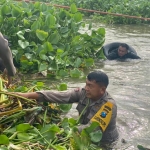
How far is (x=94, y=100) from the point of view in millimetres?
3947

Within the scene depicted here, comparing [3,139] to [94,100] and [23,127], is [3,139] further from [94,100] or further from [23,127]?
[94,100]

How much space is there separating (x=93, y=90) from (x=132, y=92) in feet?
7.70

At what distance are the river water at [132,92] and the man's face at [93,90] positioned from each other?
648mm

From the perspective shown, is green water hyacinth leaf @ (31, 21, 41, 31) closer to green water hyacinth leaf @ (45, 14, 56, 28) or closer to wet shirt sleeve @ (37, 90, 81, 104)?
green water hyacinth leaf @ (45, 14, 56, 28)

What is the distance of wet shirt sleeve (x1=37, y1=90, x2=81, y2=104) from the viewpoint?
147 inches

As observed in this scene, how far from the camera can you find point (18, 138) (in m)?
3.09

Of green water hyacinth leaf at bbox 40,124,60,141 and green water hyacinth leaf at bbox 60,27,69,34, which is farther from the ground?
green water hyacinth leaf at bbox 60,27,69,34

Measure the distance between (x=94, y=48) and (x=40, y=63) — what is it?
191 cm

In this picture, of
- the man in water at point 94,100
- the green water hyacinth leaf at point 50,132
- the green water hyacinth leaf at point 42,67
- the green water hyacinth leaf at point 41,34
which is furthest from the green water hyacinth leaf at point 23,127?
the green water hyacinth leaf at point 41,34

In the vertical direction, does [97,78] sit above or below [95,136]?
above

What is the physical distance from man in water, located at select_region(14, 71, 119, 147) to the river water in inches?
12.9

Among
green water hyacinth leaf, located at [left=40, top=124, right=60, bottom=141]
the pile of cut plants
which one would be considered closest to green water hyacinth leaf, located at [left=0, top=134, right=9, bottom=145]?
the pile of cut plants

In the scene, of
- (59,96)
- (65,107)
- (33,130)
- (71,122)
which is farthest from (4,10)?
(33,130)

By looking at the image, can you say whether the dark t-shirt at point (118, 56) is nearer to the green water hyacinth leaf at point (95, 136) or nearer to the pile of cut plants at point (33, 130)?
the pile of cut plants at point (33, 130)
